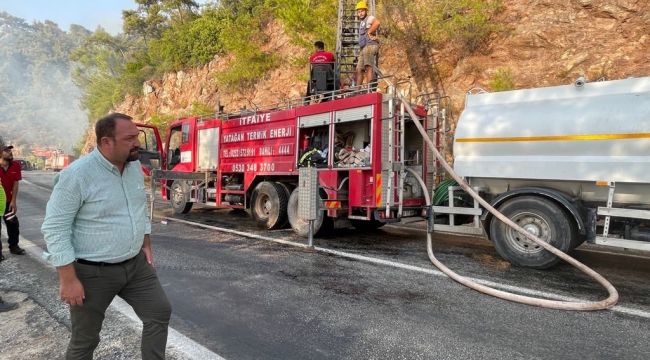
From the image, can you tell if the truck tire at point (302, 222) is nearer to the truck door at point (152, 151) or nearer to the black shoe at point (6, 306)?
the black shoe at point (6, 306)

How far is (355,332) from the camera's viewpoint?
3.36m

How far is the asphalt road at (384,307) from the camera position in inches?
122

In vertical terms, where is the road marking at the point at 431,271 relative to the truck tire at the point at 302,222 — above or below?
below

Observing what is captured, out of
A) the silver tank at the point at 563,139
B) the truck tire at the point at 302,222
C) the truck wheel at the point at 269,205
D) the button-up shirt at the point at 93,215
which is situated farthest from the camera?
the truck wheel at the point at 269,205

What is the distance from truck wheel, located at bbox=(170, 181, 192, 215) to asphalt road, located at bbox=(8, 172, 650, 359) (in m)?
4.53

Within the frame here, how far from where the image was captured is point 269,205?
8.69 meters

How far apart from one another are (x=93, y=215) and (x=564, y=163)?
523cm

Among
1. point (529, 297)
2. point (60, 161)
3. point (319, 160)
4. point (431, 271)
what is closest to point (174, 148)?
point (319, 160)

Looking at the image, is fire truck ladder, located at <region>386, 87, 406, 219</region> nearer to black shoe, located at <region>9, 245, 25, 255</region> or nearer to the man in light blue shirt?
the man in light blue shirt

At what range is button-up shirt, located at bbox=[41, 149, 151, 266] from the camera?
2121mm

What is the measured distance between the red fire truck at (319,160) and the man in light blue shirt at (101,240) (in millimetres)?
4637

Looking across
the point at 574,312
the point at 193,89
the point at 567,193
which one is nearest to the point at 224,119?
the point at 567,193

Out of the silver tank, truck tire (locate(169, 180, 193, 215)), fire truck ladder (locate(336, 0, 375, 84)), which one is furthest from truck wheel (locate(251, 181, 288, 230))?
fire truck ladder (locate(336, 0, 375, 84))

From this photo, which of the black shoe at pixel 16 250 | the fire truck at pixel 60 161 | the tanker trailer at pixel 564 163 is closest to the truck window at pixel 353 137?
the tanker trailer at pixel 564 163
